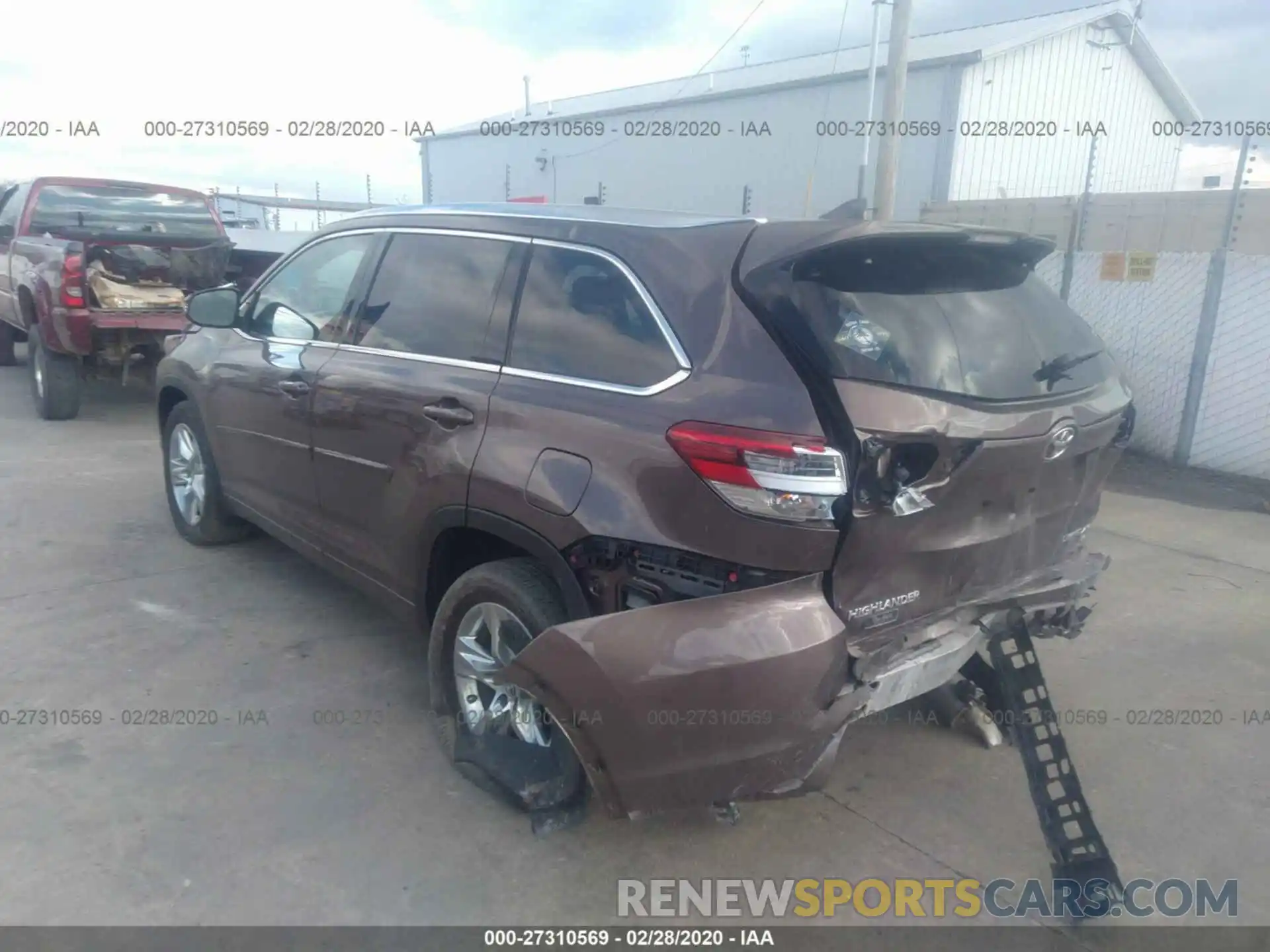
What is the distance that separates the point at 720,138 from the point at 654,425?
18607 millimetres

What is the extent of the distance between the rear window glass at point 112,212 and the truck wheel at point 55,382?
1.18m

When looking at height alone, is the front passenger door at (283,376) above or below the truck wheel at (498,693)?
above

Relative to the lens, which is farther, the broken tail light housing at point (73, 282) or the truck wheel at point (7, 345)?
the truck wheel at point (7, 345)

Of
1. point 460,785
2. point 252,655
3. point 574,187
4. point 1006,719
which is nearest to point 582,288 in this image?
point 460,785

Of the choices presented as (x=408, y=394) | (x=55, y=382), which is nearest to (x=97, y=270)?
(x=55, y=382)

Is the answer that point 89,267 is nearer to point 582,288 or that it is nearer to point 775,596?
point 582,288

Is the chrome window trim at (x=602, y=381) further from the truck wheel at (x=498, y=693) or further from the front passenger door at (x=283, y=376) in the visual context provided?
the front passenger door at (x=283, y=376)

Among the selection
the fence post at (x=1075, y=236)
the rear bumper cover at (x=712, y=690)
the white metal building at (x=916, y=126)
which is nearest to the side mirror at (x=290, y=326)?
the rear bumper cover at (x=712, y=690)

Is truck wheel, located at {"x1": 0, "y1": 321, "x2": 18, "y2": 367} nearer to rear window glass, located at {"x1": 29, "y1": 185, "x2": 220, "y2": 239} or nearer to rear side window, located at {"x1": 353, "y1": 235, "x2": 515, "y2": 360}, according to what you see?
rear window glass, located at {"x1": 29, "y1": 185, "x2": 220, "y2": 239}

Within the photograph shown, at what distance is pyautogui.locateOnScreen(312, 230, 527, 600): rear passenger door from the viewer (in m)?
3.27

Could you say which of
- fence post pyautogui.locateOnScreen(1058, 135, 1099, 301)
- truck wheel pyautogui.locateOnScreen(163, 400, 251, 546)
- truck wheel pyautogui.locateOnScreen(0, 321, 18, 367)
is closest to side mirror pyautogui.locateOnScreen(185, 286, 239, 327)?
truck wheel pyautogui.locateOnScreen(163, 400, 251, 546)

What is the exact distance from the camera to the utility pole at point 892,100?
34.4 feet

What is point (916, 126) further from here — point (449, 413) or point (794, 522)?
point (794, 522)

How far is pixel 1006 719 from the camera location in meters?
3.23
